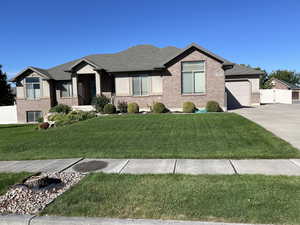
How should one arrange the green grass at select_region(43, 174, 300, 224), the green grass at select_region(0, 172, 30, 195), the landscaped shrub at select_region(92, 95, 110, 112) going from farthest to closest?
→ 1. the landscaped shrub at select_region(92, 95, 110, 112)
2. the green grass at select_region(0, 172, 30, 195)
3. the green grass at select_region(43, 174, 300, 224)

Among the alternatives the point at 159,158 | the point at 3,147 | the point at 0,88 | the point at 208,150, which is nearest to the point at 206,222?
the point at 159,158

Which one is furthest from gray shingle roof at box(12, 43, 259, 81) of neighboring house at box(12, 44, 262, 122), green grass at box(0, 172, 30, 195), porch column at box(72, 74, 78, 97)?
green grass at box(0, 172, 30, 195)

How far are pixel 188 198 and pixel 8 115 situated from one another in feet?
85.8

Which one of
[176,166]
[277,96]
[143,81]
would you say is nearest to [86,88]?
[143,81]

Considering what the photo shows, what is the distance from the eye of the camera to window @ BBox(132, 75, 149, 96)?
65.3 ft

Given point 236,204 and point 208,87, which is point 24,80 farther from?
point 236,204

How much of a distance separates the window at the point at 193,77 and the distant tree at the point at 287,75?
244 ft

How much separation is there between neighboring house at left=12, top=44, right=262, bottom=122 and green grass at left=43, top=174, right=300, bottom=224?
14.2 m

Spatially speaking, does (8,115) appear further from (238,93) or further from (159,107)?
(238,93)

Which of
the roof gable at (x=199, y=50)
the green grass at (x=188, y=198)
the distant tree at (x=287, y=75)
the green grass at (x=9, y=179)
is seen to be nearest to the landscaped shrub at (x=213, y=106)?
the roof gable at (x=199, y=50)

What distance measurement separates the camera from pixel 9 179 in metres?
5.39

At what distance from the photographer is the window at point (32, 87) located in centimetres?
2227

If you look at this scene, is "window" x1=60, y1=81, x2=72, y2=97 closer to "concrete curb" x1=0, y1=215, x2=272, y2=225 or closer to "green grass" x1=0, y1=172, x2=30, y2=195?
"green grass" x1=0, y1=172, x2=30, y2=195

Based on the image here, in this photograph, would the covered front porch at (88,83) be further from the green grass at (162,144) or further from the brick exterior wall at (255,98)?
the brick exterior wall at (255,98)
